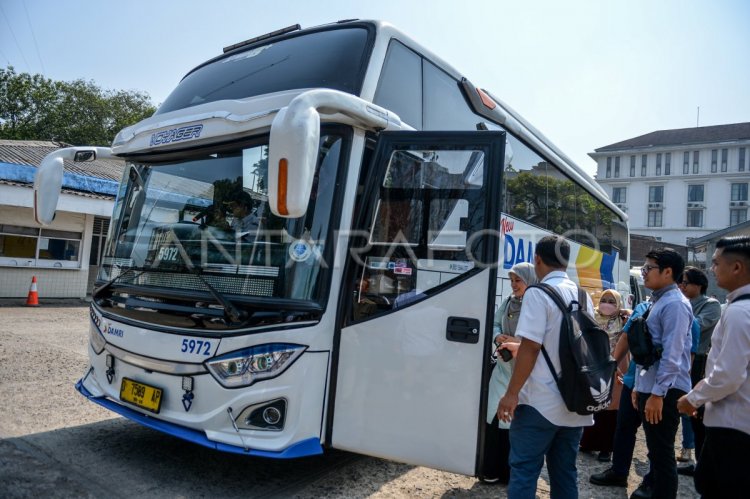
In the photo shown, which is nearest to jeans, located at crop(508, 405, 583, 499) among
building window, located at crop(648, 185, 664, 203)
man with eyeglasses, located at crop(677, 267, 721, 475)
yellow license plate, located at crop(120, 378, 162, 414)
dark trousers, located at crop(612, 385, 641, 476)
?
dark trousers, located at crop(612, 385, 641, 476)

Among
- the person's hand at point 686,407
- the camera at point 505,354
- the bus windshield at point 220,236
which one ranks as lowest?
→ the person's hand at point 686,407

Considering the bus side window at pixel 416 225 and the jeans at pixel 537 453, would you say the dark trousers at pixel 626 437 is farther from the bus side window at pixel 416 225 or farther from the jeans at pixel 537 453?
the bus side window at pixel 416 225

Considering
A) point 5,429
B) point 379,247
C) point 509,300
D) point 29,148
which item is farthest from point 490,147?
point 29,148

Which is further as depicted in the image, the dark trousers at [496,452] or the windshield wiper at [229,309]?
the dark trousers at [496,452]

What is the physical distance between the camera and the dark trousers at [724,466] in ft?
8.73

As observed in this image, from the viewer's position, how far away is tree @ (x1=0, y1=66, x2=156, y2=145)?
1267 inches

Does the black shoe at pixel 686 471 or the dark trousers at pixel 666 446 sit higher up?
the dark trousers at pixel 666 446

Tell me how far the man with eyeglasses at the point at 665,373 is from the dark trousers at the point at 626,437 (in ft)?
1.63

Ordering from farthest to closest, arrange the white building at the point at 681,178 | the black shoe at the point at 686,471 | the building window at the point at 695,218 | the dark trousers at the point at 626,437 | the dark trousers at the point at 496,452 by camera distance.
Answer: the building window at the point at 695,218, the white building at the point at 681,178, the black shoe at the point at 686,471, the dark trousers at the point at 626,437, the dark trousers at the point at 496,452

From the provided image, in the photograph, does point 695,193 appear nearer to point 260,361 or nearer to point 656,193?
point 656,193

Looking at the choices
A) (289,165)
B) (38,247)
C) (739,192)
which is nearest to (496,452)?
(289,165)

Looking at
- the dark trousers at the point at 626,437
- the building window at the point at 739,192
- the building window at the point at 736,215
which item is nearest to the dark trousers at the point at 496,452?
the dark trousers at the point at 626,437

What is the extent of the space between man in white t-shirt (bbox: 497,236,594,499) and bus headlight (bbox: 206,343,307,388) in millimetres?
1392

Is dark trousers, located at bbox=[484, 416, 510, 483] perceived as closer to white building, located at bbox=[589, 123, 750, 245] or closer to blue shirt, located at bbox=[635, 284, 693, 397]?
blue shirt, located at bbox=[635, 284, 693, 397]
